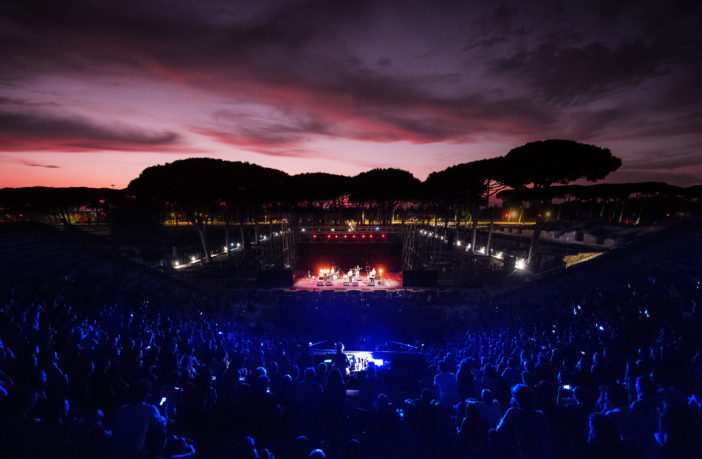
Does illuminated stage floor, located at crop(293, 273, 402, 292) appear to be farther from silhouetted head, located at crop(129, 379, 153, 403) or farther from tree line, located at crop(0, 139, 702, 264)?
silhouetted head, located at crop(129, 379, 153, 403)

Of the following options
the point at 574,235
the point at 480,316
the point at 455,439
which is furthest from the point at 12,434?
the point at 574,235

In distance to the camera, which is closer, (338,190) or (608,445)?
(608,445)

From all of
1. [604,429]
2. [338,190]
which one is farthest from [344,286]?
[338,190]

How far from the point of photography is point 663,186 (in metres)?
41.8

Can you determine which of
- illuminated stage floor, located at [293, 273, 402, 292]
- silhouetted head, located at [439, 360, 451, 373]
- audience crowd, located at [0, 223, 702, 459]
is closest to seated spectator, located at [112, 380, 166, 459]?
audience crowd, located at [0, 223, 702, 459]

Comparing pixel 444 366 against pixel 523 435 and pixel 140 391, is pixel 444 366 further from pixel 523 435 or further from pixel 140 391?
pixel 140 391

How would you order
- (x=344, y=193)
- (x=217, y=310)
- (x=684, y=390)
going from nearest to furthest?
(x=684, y=390) → (x=217, y=310) → (x=344, y=193)

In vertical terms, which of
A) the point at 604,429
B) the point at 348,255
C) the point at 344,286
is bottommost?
the point at 344,286

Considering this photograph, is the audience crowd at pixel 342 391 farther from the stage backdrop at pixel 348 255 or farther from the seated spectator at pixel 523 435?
the stage backdrop at pixel 348 255

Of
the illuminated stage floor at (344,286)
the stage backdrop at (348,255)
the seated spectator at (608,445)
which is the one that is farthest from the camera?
the stage backdrop at (348,255)

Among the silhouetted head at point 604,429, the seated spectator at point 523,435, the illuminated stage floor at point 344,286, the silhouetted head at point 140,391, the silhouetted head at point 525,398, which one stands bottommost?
the illuminated stage floor at point 344,286

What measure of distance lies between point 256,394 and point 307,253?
84.6 feet

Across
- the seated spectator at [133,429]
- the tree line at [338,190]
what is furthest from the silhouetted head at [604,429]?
the tree line at [338,190]

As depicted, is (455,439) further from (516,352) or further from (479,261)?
(479,261)
